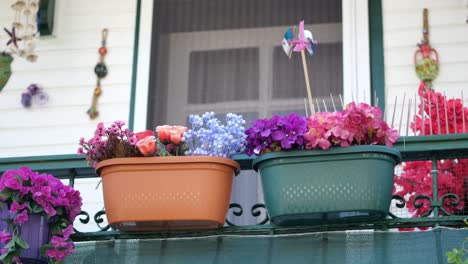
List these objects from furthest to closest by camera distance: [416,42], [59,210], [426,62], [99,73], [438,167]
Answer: [99,73] < [416,42] < [426,62] < [438,167] < [59,210]

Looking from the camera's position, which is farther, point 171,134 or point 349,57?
point 349,57

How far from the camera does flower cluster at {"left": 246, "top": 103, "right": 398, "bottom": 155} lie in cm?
506

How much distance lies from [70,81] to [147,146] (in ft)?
8.57

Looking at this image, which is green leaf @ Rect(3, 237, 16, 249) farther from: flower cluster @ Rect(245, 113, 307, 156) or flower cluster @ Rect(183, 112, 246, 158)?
flower cluster @ Rect(245, 113, 307, 156)

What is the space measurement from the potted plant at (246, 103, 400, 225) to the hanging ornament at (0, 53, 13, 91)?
3136 millimetres

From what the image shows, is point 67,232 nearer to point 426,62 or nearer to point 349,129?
point 349,129

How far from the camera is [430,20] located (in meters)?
7.30

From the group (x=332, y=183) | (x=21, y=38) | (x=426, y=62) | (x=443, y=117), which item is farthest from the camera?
(x=21, y=38)

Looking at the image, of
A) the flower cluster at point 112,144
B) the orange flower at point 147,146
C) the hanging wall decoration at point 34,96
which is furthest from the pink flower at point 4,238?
the hanging wall decoration at point 34,96

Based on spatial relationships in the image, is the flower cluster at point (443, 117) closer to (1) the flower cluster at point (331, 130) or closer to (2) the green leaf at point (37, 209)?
(1) the flower cluster at point (331, 130)

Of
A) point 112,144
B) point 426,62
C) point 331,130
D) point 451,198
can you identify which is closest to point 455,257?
point 451,198

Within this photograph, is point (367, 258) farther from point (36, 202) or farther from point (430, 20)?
point (430, 20)

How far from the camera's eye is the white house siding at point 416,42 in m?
7.12

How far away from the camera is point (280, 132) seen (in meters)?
5.12
